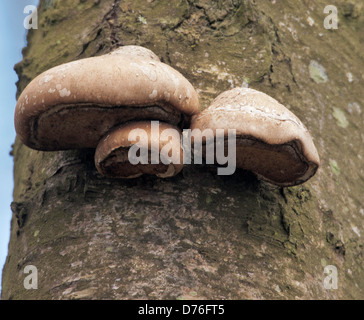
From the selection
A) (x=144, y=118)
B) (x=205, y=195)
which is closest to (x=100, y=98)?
(x=144, y=118)

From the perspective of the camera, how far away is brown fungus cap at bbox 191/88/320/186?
9.10 feet

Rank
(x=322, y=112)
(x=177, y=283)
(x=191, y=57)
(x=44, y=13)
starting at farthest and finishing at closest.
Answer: (x=44, y=13), (x=322, y=112), (x=191, y=57), (x=177, y=283)

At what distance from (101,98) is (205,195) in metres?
0.78

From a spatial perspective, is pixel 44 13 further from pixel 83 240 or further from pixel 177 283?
pixel 177 283

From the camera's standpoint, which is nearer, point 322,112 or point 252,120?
point 252,120

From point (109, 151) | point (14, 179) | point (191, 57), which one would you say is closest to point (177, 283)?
point (109, 151)

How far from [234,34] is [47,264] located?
1.96 m

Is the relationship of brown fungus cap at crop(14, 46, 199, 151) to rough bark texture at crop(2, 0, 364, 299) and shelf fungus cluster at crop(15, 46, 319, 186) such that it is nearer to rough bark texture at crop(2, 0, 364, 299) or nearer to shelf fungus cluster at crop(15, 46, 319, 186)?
shelf fungus cluster at crop(15, 46, 319, 186)

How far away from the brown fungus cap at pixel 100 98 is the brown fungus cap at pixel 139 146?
0.25 feet

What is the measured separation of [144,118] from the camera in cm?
288

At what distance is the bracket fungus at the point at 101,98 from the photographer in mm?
2701

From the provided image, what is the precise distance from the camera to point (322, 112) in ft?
12.8

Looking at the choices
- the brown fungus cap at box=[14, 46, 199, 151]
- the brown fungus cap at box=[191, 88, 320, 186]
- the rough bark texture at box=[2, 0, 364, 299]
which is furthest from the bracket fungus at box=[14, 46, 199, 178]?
the rough bark texture at box=[2, 0, 364, 299]

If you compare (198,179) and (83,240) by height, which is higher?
(198,179)
